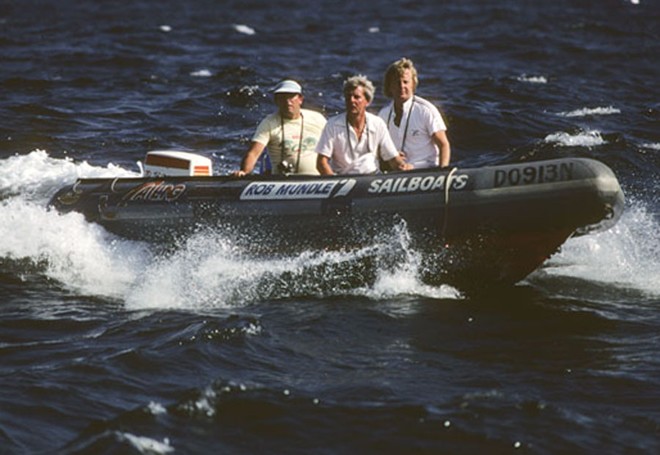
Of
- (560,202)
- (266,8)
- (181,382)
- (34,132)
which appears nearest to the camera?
(181,382)

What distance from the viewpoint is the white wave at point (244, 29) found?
28734 mm

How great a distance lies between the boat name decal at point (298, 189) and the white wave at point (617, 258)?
2136mm

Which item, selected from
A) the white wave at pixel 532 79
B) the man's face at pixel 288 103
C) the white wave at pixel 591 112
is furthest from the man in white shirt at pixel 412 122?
the white wave at pixel 532 79

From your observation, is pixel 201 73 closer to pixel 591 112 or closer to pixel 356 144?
pixel 591 112

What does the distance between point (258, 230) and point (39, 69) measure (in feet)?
44.0

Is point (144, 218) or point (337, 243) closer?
point (337, 243)

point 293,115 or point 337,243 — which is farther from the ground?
point 293,115

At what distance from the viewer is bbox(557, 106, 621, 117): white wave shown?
58.5ft

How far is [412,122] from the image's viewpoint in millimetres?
10094

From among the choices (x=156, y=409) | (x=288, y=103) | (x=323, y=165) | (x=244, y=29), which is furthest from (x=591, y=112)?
(x=244, y=29)

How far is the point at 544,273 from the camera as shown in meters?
10.3

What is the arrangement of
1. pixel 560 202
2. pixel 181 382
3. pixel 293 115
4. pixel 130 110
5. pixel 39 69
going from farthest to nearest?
pixel 39 69
pixel 130 110
pixel 293 115
pixel 560 202
pixel 181 382

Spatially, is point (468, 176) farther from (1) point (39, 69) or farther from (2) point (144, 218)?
(1) point (39, 69)

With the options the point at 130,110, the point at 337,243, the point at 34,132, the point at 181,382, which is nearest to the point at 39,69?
the point at 130,110
